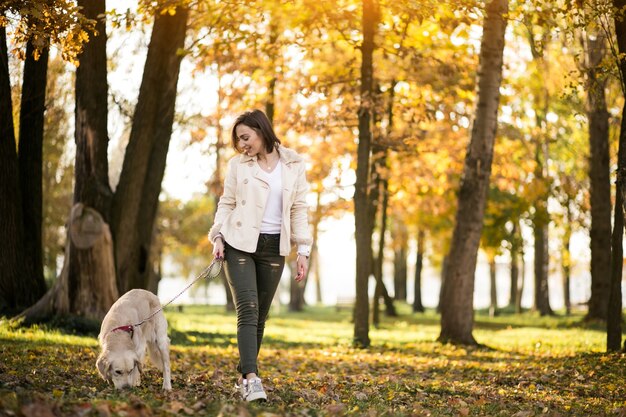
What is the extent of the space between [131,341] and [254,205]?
70.2 inches

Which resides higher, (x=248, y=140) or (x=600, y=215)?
(x=600, y=215)

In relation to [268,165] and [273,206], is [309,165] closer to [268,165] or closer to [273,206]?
[268,165]

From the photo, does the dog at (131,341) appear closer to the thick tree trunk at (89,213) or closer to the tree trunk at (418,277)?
the thick tree trunk at (89,213)

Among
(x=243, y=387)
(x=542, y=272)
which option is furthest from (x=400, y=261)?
(x=243, y=387)

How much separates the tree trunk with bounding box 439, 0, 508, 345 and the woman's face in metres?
8.29

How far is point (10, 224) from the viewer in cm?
1395

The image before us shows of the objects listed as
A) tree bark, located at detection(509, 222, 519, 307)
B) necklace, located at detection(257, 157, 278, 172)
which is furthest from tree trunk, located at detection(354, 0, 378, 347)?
tree bark, located at detection(509, 222, 519, 307)

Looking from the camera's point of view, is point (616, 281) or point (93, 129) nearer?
point (616, 281)

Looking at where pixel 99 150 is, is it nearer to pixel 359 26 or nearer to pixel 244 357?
pixel 359 26

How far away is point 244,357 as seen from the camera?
6.62 meters

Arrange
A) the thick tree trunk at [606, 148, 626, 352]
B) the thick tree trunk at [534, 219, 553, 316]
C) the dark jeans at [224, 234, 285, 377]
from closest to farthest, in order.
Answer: the dark jeans at [224, 234, 285, 377] → the thick tree trunk at [606, 148, 626, 352] → the thick tree trunk at [534, 219, 553, 316]

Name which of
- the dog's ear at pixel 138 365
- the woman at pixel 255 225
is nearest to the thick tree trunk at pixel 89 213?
the dog's ear at pixel 138 365

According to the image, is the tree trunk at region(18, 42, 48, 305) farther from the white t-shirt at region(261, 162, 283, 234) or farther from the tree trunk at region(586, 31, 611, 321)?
the tree trunk at region(586, 31, 611, 321)

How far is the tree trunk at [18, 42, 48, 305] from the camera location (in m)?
14.4
